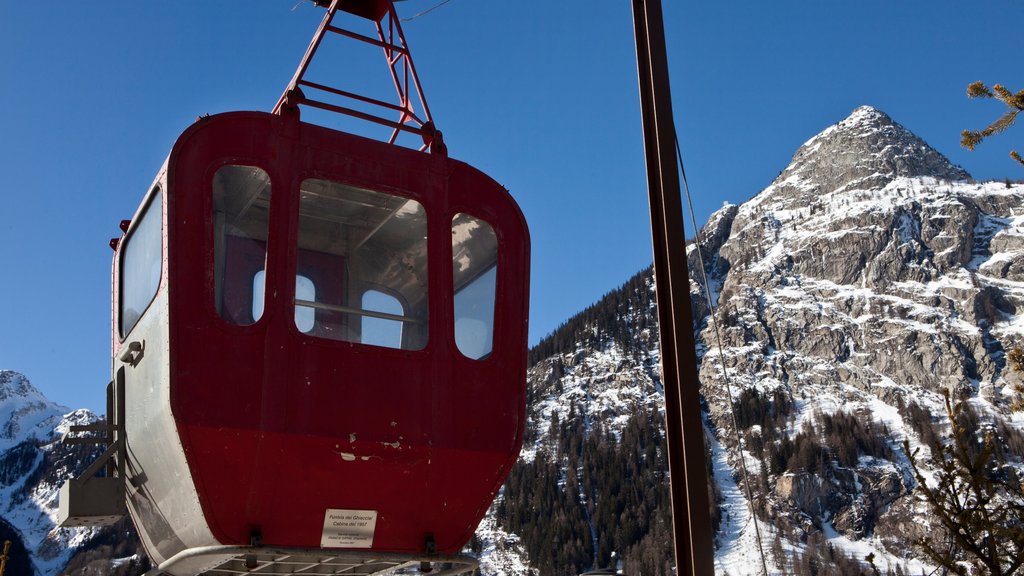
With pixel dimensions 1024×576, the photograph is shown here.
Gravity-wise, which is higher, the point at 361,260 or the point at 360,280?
the point at 361,260

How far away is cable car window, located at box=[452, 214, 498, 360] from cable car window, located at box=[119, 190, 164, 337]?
1903 millimetres

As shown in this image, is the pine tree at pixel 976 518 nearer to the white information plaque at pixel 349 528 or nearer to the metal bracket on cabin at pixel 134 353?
the white information plaque at pixel 349 528

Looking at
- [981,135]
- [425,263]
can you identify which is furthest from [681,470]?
[981,135]

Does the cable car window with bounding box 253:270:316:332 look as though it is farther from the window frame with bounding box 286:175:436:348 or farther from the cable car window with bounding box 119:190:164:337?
the cable car window with bounding box 119:190:164:337

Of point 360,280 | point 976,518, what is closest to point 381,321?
point 360,280

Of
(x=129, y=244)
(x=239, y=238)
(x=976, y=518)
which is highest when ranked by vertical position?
(x=129, y=244)

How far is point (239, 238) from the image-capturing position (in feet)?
21.8

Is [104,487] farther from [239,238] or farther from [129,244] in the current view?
[239,238]

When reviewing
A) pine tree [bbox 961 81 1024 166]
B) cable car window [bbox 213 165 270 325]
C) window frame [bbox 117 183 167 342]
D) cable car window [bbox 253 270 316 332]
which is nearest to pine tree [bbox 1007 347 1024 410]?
pine tree [bbox 961 81 1024 166]

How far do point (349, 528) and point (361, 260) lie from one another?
1774 mm

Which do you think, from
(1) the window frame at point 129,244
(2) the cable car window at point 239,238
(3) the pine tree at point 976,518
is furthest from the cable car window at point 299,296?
(3) the pine tree at point 976,518

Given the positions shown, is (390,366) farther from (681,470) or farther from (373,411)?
(681,470)

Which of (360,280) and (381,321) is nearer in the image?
(381,321)

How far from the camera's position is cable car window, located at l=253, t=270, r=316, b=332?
6.53 m
